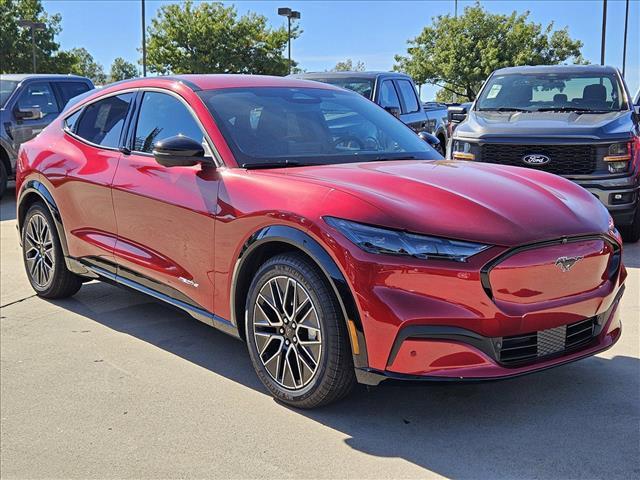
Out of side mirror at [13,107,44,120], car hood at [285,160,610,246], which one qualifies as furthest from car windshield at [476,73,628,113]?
side mirror at [13,107,44,120]

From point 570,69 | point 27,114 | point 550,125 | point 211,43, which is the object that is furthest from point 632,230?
point 211,43

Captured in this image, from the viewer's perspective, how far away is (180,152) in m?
3.89

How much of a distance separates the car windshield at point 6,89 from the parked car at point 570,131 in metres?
7.03

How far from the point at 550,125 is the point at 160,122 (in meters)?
4.42

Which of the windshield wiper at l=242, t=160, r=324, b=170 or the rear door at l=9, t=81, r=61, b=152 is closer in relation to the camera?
the windshield wiper at l=242, t=160, r=324, b=170

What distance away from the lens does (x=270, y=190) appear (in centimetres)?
360

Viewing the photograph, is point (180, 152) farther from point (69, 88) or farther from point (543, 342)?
point (69, 88)

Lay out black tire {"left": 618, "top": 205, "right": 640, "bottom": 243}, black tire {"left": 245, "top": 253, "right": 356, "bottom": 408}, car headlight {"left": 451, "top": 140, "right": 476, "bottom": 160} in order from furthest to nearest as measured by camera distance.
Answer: car headlight {"left": 451, "top": 140, "right": 476, "bottom": 160} < black tire {"left": 618, "top": 205, "right": 640, "bottom": 243} < black tire {"left": 245, "top": 253, "right": 356, "bottom": 408}

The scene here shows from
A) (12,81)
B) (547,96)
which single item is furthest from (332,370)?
(12,81)

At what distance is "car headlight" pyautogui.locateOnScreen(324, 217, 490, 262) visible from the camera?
3.06 meters

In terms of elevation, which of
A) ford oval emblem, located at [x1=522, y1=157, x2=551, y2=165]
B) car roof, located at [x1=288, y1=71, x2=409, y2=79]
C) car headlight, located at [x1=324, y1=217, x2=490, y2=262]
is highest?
car roof, located at [x1=288, y1=71, x2=409, y2=79]

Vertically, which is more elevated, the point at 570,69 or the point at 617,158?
the point at 570,69

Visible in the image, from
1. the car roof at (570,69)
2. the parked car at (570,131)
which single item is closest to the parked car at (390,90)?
the car roof at (570,69)

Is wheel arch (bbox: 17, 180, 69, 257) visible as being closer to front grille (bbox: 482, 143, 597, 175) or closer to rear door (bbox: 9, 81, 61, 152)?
front grille (bbox: 482, 143, 597, 175)
